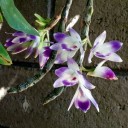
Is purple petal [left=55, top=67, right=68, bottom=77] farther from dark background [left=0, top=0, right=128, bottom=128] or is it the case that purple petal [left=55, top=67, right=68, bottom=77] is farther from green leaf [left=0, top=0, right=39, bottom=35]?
dark background [left=0, top=0, right=128, bottom=128]

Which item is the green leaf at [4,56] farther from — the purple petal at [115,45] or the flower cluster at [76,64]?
the purple petal at [115,45]

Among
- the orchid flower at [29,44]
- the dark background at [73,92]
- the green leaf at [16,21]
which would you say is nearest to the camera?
the green leaf at [16,21]

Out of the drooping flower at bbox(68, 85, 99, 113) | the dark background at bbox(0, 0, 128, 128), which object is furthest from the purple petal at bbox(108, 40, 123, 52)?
the dark background at bbox(0, 0, 128, 128)

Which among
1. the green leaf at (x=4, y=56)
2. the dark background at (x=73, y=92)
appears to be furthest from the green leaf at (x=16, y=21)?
the dark background at (x=73, y=92)

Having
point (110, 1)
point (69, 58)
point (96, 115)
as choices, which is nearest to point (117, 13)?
point (110, 1)

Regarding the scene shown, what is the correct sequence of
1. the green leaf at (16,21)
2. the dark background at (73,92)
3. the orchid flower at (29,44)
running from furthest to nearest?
the dark background at (73,92) → the orchid flower at (29,44) → the green leaf at (16,21)

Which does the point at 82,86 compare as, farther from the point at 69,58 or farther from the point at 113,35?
the point at 113,35

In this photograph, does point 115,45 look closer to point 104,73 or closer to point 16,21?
point 104,73
